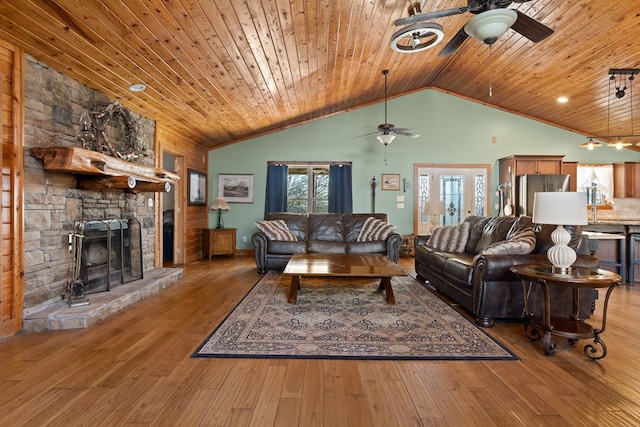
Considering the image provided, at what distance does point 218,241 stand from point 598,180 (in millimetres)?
7921

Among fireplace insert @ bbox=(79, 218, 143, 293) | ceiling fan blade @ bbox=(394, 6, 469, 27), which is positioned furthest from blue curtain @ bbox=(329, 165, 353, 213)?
ceiling fan blade @ bbox=(394, 6, 469, 27)

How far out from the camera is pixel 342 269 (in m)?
3.58

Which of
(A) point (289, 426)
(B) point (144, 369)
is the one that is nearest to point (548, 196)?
(A) point (289, 426)

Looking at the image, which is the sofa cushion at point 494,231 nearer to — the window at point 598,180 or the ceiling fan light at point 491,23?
the ceiling fan light at point 491,23

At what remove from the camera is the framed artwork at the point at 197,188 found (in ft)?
→ 21.3

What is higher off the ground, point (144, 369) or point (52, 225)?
point (52, 225)

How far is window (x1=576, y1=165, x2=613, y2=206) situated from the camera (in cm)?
711

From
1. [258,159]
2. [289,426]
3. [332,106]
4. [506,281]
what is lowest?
[289,426]

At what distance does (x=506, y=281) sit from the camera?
2.97m

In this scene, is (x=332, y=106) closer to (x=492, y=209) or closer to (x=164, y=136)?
(x=164, y=136)

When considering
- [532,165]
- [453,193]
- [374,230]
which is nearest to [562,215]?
[374,230]

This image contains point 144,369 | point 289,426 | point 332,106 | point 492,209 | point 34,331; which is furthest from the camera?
point 492,209

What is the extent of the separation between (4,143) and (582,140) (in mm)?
9257

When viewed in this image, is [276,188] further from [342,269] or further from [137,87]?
[342,269]
